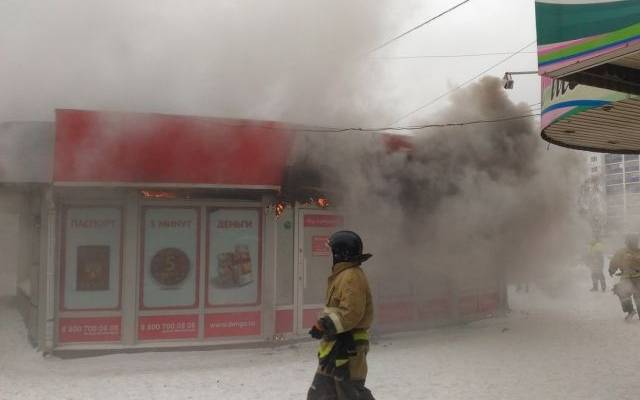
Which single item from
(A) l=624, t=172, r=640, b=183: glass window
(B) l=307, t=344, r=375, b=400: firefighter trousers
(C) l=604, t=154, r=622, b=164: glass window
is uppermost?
(C) l=604, t=154, r=622, b=164: glass window

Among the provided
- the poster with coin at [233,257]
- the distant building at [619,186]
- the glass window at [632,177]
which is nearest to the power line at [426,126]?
the poster with coin at [233,257]

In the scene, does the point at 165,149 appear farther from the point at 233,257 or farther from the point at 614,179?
the point at 614,179

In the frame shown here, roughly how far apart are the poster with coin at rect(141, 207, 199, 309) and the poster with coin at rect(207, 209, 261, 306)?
239 mm

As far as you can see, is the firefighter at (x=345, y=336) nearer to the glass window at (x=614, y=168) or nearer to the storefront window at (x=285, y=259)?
the storefront window at (x=285, y=259)

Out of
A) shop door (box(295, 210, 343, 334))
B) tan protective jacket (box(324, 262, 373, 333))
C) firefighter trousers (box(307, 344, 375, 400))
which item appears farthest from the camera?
shop door (box(295, 210, 343, 334))

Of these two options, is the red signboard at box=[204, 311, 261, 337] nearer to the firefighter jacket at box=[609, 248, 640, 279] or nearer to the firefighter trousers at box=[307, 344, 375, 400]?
the firefighter trousers at box=[307, 344, 375, 400]

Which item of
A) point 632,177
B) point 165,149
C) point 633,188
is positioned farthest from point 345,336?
point 632,177

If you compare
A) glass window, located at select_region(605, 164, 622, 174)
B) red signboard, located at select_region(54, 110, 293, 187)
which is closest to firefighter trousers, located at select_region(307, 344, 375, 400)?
red signboard, located at select_region(54, 110, 293, 187)

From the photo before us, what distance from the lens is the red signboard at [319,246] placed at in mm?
7738

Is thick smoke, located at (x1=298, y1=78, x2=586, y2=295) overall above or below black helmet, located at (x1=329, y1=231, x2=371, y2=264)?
above

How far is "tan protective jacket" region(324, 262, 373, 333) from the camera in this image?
3199 millimetres

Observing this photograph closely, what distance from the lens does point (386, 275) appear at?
8.16 meters

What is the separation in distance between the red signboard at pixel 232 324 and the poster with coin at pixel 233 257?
0.16 metres

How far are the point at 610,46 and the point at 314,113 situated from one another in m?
4.92
